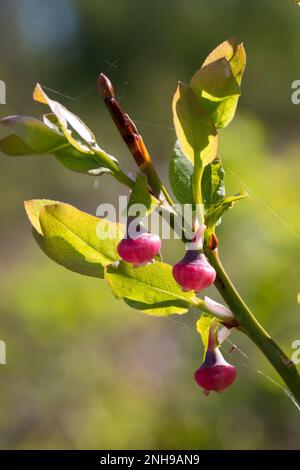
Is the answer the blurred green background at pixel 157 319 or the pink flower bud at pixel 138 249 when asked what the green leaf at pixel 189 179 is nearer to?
the pink flower bud at pixel 138 249

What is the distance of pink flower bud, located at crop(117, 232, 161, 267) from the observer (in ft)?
1.12

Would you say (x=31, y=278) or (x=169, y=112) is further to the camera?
(x=169, y=112)

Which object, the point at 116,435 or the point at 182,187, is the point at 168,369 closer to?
the point at 116,435

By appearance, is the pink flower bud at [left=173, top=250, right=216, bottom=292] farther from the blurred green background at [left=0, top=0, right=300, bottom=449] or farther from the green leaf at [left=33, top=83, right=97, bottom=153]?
the blurred green background at [left=0, top=0, right=300, bottom=449]

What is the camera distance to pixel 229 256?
56.2 inches

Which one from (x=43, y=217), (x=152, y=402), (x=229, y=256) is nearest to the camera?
(x=43, y=217)

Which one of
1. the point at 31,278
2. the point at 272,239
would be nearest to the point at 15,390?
the point at 31,278

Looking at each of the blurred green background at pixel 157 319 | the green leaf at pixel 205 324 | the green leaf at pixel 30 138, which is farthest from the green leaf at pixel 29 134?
the blurred green background at pixel 157 319

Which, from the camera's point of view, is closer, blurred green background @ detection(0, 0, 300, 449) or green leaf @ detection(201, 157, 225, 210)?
green leaf @ detection(201, 157, 225, 210)

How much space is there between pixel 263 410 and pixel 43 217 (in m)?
1.20

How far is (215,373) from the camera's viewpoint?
14.3 inches

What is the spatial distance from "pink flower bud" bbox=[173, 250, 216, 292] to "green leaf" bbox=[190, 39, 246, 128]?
2.8 inches

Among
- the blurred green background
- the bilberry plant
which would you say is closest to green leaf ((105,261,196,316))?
the bilberry plant

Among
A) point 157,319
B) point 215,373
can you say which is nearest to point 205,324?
point 215,373
